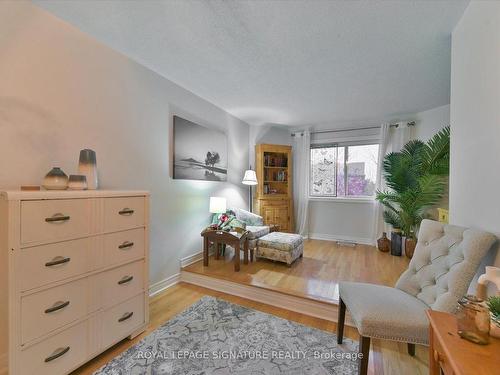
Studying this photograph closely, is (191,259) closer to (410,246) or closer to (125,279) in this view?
(125,279)

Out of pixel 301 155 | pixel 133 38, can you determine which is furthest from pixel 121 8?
pixel 301 155

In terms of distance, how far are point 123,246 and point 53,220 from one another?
0.51m

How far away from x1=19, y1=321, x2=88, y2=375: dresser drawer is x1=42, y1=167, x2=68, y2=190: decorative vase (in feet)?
3.04

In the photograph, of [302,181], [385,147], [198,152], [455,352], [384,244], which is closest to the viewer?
[455,352]

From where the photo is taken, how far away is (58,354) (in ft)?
4.27

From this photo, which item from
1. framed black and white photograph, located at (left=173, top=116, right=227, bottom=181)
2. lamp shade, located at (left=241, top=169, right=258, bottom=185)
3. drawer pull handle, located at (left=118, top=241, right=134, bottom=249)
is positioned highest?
framed black and white photograph, located at (left=173, top=116, right=227, bottom=181)

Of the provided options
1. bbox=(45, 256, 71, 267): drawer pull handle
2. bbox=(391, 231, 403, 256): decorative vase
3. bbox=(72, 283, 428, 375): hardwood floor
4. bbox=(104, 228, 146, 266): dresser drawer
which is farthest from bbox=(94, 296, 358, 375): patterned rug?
bbox=(391, 231, 403, 256): decorative vase

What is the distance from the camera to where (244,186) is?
4.34 meters

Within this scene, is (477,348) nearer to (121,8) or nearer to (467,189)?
(467,189)

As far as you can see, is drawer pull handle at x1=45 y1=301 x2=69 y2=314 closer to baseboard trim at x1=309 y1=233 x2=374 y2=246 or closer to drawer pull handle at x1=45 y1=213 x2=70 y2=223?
drawer pull handle at x1=45 y1=213 x2=70 y2=223

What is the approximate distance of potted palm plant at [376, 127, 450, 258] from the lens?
299 centimetres

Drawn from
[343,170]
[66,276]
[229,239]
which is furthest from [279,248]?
[343,170]

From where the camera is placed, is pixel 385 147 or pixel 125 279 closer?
pixel 125 279

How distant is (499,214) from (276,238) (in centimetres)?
227
